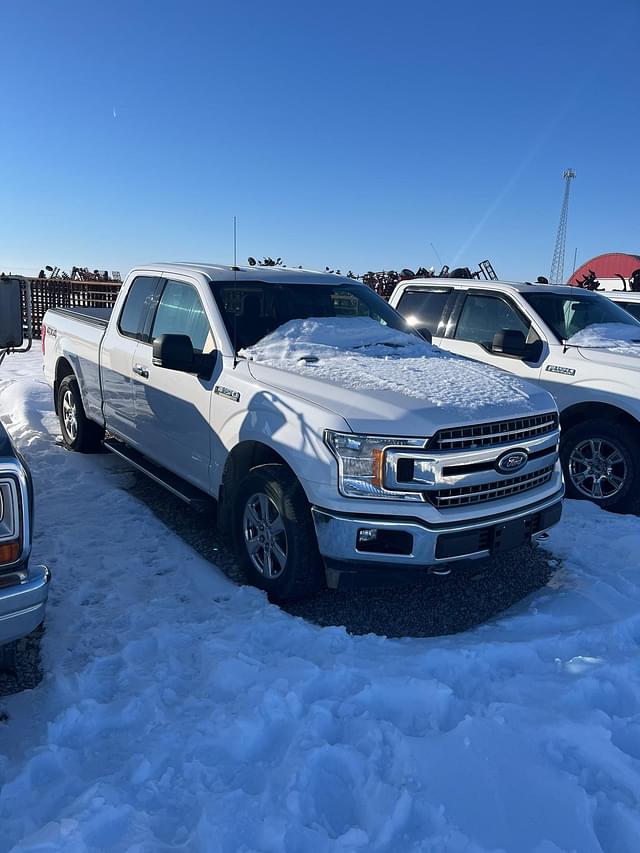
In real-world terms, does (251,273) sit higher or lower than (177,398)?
higher

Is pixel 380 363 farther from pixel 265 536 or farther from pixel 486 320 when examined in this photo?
pixel 486 320

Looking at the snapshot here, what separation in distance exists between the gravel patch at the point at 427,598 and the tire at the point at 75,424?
2.34m

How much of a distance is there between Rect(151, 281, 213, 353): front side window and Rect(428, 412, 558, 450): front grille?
183cm

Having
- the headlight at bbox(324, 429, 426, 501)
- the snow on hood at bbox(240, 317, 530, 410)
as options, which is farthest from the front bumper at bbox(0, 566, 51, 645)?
the snow on hood at bbox(240, 317, 530, 410)

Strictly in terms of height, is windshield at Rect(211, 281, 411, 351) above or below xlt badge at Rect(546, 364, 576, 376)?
above

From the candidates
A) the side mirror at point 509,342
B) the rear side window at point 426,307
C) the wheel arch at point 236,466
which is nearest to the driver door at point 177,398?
the wheel arch at point 236,466

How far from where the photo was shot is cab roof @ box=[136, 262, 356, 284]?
462 cm

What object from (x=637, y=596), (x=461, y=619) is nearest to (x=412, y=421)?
(x=461, y=619)

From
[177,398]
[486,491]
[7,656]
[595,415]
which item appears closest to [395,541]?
[486,491]

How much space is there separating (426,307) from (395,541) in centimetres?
440

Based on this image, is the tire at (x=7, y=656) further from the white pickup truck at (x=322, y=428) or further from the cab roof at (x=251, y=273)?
the cab roof at (x=251, y=273)

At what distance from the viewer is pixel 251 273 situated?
4.76 metres

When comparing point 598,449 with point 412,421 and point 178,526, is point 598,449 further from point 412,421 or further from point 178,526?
point 178,526

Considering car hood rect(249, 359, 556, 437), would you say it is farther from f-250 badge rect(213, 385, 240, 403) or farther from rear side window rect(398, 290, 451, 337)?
rear side window rect(398, 290, 451, 337)
